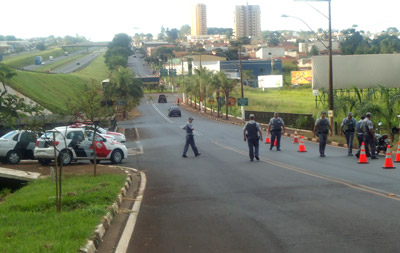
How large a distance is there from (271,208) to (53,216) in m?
4.20

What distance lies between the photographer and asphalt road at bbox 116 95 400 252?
27.2 ft

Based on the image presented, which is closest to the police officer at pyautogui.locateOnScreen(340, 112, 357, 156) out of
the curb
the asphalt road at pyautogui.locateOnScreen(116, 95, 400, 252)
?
the asphalt road at pyautogui.locateOnScreen(116, 95, 400, 252)

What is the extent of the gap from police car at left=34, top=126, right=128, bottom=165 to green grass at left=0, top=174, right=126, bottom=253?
6.88 m

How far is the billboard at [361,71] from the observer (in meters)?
49.8

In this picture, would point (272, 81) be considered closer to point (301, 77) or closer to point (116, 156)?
point (301, 77)

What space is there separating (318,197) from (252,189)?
2.27 meters

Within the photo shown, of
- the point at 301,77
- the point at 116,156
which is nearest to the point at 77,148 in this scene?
the point at 116,156

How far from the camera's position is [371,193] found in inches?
488

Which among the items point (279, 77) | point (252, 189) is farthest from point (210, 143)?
point (279, 77)

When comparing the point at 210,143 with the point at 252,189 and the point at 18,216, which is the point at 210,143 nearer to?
the point at 252,189

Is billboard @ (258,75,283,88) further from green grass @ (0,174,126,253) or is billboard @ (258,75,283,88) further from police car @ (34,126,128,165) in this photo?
green grass @ (0,174,126,253)

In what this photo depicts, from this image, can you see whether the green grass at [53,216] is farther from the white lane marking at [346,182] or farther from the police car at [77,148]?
the police car at [77,148]

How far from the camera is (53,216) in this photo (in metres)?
10.5

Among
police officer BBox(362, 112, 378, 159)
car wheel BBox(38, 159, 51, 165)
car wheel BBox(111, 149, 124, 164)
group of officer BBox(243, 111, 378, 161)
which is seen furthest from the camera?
car wheel BBox(111, 149, 124, 164)
